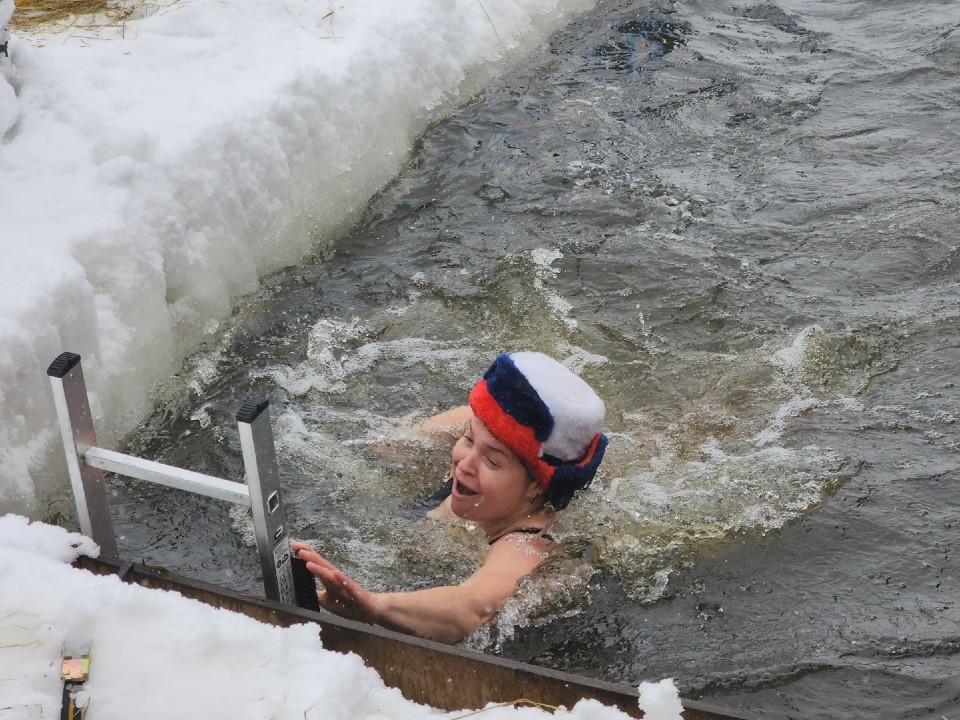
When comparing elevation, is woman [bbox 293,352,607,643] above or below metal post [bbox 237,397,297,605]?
below

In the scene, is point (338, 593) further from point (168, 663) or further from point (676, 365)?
point (676, 365)

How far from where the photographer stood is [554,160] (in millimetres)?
7270

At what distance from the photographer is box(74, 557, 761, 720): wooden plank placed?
2.79 metres

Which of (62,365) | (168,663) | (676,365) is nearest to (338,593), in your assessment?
(168,663)

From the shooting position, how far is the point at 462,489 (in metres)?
4.23

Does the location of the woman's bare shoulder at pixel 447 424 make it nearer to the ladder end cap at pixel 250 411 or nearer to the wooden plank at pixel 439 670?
the wooden plank at pixel 439 670

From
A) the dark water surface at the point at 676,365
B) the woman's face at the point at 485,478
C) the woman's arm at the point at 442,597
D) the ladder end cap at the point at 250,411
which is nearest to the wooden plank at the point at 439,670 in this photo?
the woman's arm at the point at 442,597

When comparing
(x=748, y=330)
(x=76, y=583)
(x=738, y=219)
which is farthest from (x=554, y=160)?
(x=76, y=583)

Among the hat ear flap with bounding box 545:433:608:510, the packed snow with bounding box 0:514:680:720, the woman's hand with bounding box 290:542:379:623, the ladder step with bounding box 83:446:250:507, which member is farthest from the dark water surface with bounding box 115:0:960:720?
the packed snow with bounding box 0:514:680:720

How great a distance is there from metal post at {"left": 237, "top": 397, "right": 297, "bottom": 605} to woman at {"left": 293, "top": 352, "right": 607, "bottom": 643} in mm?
974

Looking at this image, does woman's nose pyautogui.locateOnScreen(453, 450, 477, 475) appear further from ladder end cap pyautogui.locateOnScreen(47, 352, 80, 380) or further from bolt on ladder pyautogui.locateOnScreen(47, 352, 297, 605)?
ladder end cap pyautogui.locateOnScreen(47, 352, 80, 380)

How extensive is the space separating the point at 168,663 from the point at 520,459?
6.19 feet

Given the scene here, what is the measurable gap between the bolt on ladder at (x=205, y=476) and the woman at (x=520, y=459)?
1012 mm

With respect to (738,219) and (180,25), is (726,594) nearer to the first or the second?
(738,219)
